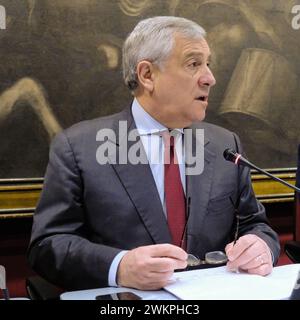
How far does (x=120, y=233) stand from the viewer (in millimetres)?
1738

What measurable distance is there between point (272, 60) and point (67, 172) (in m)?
1.50

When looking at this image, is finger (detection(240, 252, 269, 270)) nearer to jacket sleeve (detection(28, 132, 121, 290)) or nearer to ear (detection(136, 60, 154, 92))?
jacket sleeve (detection(28, 132, 121, 290))

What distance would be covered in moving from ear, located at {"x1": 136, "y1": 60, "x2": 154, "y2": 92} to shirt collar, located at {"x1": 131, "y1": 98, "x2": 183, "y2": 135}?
0.09 meters

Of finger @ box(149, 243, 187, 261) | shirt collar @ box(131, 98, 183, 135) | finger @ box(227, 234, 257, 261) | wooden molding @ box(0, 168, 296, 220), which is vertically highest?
shirt collar @ box(131, 98, 183, 135)

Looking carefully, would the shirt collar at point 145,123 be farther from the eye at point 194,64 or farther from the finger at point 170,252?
the finger at point 170,252

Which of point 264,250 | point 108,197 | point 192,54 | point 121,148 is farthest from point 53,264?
point 192,54

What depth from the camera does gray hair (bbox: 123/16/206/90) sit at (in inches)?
71.8

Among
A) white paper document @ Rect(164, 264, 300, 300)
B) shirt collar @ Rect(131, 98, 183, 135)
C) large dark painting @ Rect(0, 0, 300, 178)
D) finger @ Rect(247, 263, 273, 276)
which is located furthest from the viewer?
large dark painting @ Rect(0, 0, 300, 178)

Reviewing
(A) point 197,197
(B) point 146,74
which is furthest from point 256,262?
(B) point 146,74

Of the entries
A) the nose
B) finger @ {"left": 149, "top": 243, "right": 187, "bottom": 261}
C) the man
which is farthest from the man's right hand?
the nose

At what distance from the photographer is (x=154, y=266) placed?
1.32m

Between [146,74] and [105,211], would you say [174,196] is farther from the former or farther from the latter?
[146,74]

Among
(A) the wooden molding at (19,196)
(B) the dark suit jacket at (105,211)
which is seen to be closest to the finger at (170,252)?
(B) the dark suit jacket at (105,211)

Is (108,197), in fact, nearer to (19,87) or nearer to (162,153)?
(162,153)
